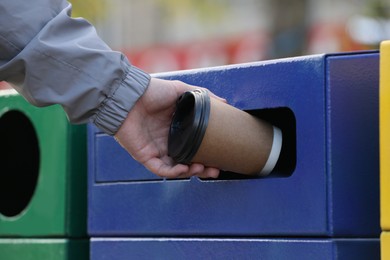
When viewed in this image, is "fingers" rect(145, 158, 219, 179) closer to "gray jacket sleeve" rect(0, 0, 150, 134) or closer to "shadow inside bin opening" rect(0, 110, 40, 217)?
"gray jacket sleeve" rect(0, 0, 150, 134)

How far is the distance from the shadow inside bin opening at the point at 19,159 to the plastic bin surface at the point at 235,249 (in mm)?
619

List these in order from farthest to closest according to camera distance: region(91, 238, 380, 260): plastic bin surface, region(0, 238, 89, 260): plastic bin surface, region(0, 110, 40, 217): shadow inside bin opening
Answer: region(0, 110, 40, 217): shadow inside bin opening < region(0, 238, 89, 260): plastic bin surface < region(91, 238, 380, 260): plastic bin surface

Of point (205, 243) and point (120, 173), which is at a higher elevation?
point (120, 173)

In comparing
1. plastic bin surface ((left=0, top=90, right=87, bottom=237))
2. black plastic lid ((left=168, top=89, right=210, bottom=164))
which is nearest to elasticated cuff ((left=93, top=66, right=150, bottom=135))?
black plastic lid ((left=168, top=89, right=210, bottom=164))

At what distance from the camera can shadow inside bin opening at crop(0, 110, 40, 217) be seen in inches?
119

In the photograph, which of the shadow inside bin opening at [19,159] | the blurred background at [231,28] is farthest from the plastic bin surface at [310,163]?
the blurred background at [231,28]

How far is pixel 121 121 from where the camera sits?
2047 millimetres

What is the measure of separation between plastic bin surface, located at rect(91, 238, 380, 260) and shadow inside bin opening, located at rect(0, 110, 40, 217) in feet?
2.03

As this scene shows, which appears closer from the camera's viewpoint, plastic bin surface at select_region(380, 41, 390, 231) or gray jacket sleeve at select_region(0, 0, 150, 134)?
plastic bin surface at select_region(380, 41, 390, 231)

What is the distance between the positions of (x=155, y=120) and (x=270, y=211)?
13.8 inches

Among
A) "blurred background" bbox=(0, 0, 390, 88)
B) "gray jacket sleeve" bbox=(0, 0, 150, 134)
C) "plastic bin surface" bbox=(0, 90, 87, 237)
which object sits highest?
"blurred background" bbox=(0, 0, 390, 88)

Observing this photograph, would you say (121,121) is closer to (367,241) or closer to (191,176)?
(191,176)

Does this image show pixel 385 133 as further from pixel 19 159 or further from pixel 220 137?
pixel 19 159

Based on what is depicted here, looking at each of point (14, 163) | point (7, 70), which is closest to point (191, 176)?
point (7, 70)
